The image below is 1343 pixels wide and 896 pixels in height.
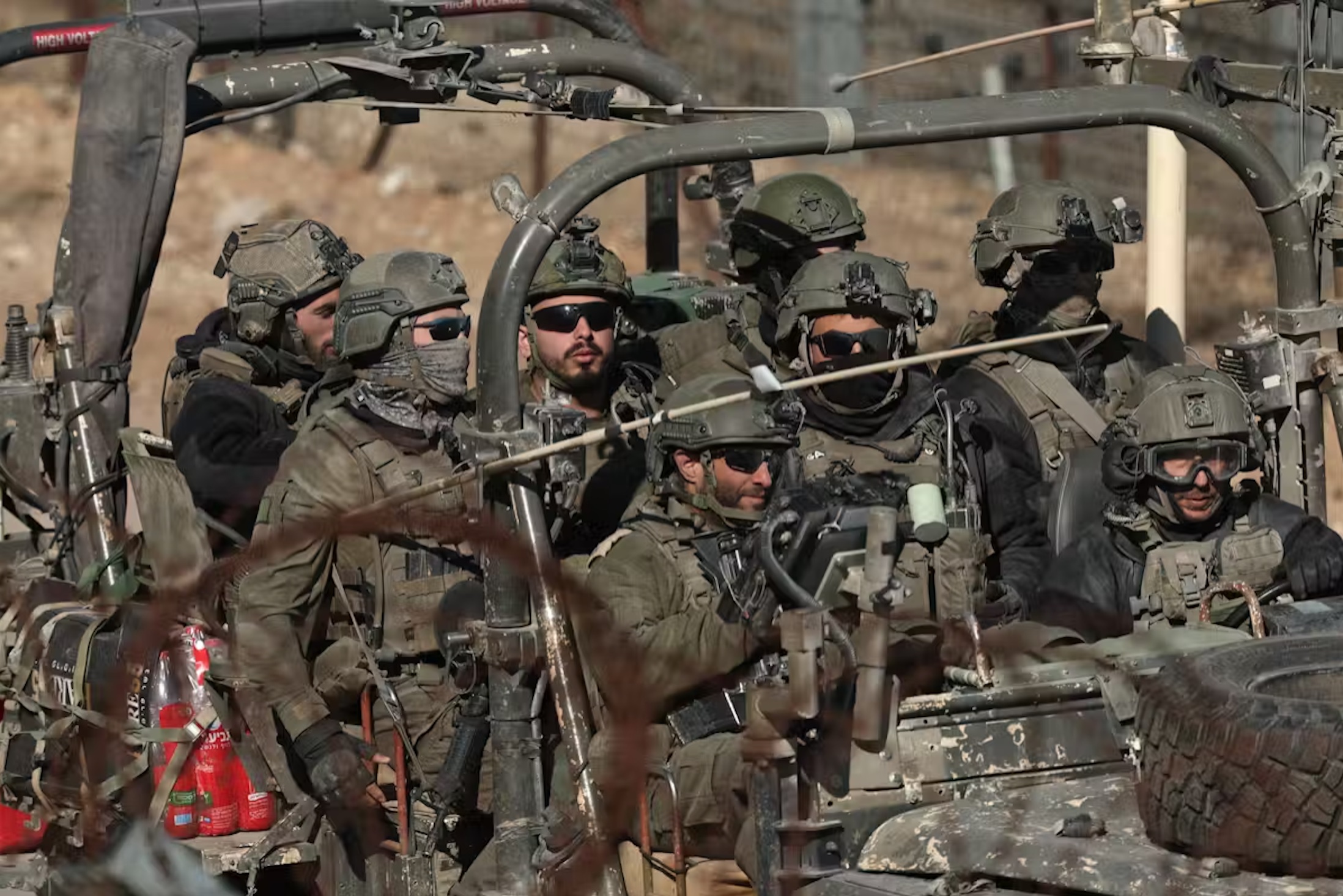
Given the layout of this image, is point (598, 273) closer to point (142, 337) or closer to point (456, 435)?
point (456, 435)

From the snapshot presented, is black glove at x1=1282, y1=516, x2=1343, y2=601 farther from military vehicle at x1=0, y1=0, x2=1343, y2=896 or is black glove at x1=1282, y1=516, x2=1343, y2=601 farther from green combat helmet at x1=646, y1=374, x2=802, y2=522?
green combat helmet at x1=646, y1=374, x2=802, y2=522

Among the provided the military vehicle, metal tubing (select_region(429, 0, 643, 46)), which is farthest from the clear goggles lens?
metal tubing (select_region(429, 0, 643, 46))

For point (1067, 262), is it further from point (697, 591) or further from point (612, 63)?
point (697, 591)

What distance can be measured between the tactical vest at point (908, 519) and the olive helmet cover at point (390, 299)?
126 centimetres

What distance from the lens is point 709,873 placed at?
7410 millimetres

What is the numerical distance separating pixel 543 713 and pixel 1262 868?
233 centimetres

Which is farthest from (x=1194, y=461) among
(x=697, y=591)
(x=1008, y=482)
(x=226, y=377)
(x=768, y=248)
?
(x=226, y=377)

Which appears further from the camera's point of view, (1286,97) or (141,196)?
(141,196)

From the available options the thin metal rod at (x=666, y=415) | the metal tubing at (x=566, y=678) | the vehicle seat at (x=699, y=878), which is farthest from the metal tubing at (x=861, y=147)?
the vehicle seat at (x=699, y=878)

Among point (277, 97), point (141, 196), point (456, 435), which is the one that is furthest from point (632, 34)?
point (456, 435)

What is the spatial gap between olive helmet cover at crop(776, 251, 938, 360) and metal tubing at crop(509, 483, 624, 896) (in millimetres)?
1864

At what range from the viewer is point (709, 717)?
7527 mm

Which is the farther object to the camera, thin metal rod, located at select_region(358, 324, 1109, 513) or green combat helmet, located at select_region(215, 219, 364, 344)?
green combat helmet, located at select_region(215, 219, 364, 344)

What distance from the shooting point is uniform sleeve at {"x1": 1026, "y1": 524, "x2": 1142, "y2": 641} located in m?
8.22
